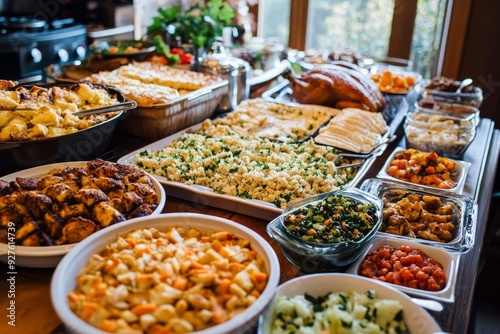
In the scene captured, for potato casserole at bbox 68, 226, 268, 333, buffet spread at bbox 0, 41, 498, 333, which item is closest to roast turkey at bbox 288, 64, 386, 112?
buffet spread at bbox 0, 41, 498, 333

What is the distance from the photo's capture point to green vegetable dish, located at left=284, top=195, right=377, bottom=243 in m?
1.29

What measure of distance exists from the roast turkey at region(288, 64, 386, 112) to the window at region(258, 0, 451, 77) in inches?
74.7

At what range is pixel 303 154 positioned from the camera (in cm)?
190

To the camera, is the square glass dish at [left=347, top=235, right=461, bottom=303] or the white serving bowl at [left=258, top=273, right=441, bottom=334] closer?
the white serving bowl at [left=258, top=273, right=441, bottom=334]

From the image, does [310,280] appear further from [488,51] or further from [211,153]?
[488,51]

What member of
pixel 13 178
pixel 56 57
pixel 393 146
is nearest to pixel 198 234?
pixel 13 178

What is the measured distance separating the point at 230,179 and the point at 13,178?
0.71m

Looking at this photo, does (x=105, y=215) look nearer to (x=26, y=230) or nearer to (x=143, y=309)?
(x=26, y=230)

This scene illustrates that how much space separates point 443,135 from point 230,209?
1.15m

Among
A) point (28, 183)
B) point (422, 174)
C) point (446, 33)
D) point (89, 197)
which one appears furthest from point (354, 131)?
point (446, 33)

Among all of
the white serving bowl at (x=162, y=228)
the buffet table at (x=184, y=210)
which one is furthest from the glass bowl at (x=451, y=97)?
the white serving bowl at (x=162, y=228)

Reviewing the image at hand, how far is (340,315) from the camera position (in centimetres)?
104

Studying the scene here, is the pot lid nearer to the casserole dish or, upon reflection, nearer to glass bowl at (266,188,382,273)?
the casserole dish

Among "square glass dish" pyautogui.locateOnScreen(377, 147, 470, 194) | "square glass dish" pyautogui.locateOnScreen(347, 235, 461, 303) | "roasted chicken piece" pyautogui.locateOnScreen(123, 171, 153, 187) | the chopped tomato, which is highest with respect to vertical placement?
the chopped tomato
